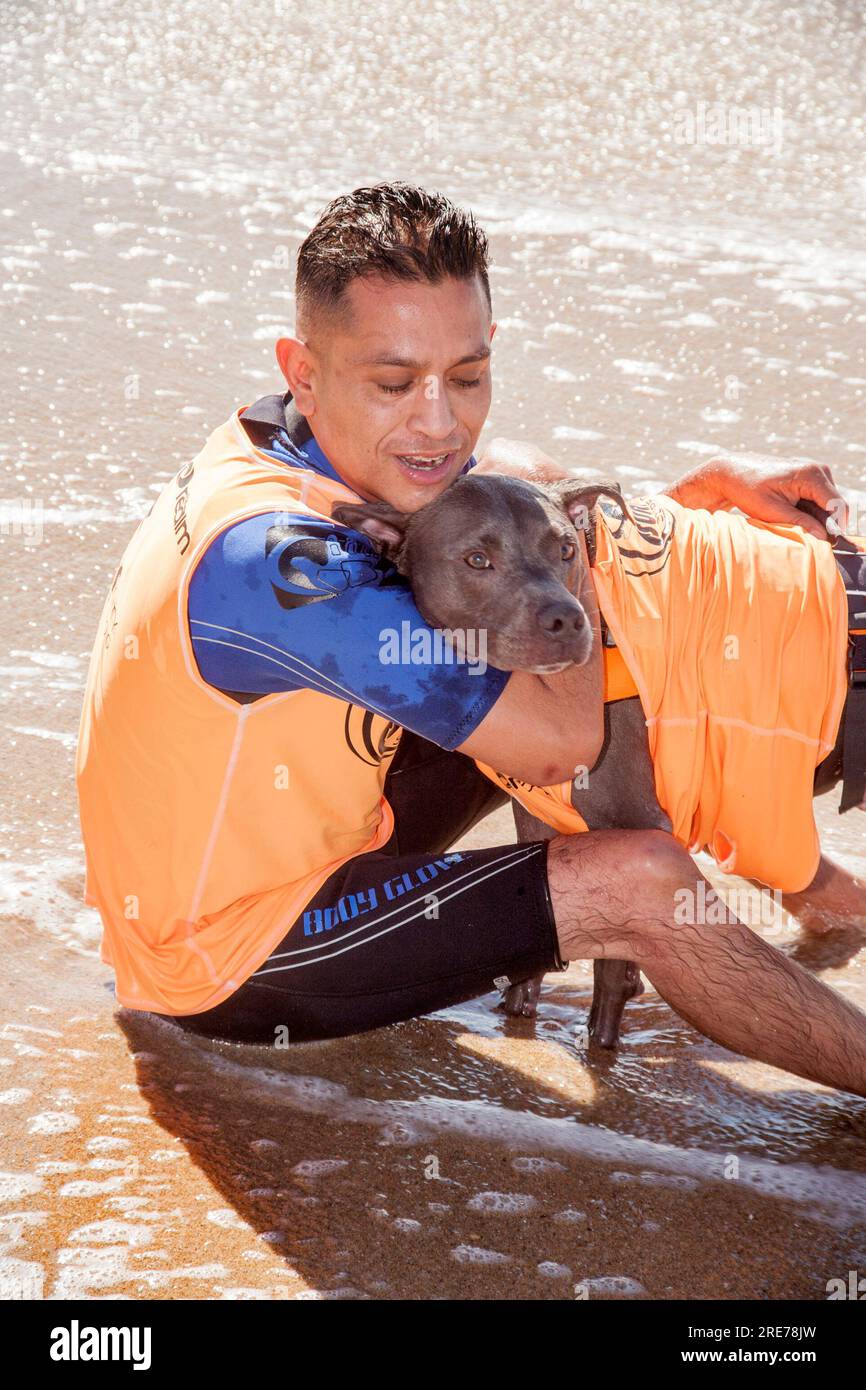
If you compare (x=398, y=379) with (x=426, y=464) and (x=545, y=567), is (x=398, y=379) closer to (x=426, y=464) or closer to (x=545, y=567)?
(x=426, y=464)

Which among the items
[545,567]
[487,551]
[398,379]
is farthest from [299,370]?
[545,567]

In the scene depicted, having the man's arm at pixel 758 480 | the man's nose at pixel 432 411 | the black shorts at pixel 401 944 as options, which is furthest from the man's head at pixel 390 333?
the black shorts at pixel 401 944

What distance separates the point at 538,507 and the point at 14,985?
161cm

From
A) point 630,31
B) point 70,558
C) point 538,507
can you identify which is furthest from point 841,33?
point 538,507

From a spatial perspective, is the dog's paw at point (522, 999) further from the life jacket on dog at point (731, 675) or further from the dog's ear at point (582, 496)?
the dog's ear at point (582, 496)

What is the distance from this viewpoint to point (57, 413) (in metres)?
5.94

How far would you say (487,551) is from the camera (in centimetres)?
310

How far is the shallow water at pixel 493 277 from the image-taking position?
11.2 ft

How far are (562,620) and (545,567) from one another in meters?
0.23

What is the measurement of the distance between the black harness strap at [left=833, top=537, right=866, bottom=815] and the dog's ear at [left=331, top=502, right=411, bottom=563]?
39.5 inches

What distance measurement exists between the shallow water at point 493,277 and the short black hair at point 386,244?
5.45 feet

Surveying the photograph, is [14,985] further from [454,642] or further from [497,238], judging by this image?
[497,238]

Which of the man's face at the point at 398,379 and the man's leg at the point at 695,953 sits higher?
the man's face at the point at 398,379

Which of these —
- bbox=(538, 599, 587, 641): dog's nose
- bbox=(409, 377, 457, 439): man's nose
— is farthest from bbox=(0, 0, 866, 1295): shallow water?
bbox=(409, 377, 457, 439): man's nose
